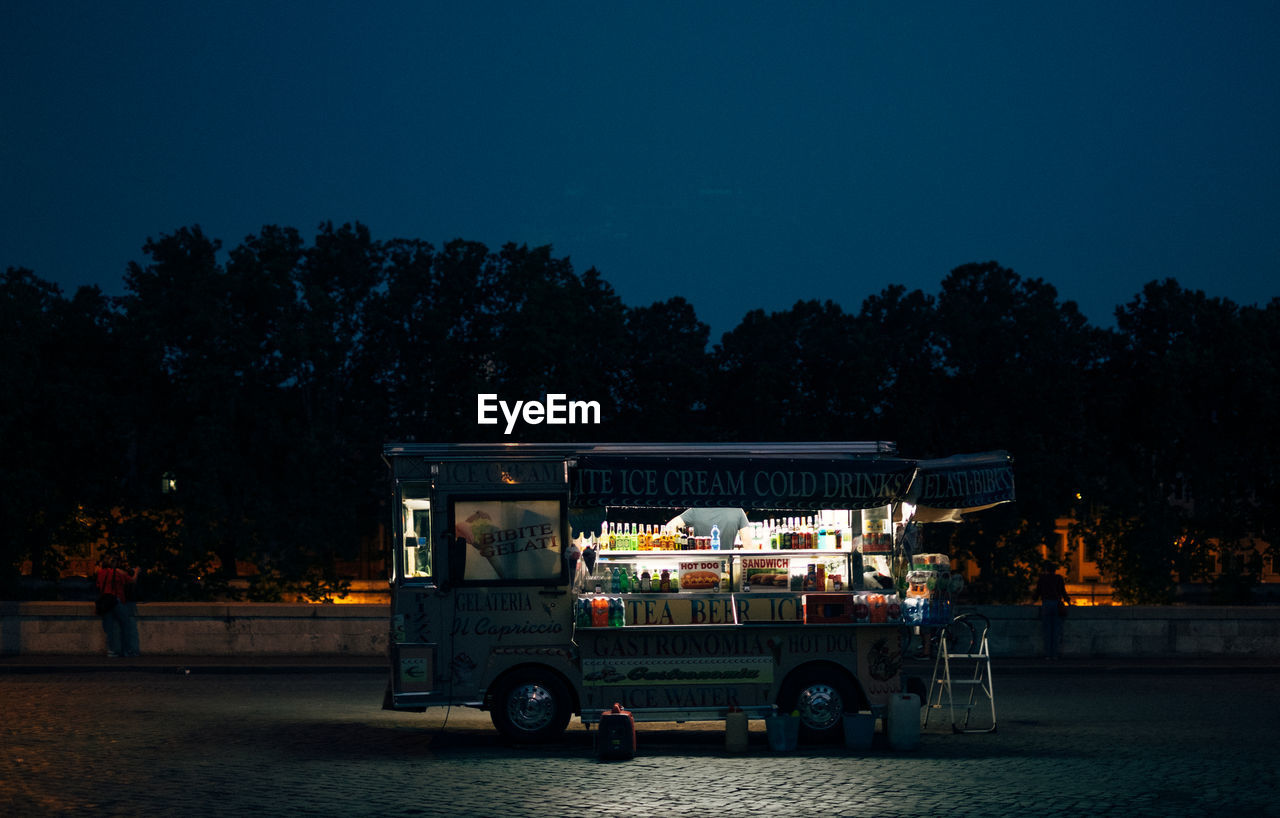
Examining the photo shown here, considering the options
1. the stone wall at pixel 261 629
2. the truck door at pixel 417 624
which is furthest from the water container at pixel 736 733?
the stone wall at pixel 261 629

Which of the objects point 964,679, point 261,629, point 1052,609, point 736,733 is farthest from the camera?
point 261,629

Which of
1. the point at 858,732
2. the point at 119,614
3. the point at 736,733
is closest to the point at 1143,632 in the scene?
the point at 858,732

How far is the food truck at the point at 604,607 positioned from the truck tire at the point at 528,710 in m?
0.01

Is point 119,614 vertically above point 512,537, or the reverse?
point 512,537

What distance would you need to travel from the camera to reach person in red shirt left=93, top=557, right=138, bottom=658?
73.5 feet

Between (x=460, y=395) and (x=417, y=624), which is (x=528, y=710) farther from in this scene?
(x=460, y=395)

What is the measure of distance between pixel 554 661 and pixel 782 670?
92.4 inches

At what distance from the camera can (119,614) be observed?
22.8m

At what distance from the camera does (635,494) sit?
513 inches

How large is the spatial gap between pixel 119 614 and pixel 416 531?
37.9 ft

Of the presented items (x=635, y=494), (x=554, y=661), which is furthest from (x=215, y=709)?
(x=635, y=494)

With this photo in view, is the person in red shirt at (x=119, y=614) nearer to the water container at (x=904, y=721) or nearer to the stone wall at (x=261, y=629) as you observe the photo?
the stone wall at (x=261, y=629)

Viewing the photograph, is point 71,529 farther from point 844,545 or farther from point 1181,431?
point 1181,431

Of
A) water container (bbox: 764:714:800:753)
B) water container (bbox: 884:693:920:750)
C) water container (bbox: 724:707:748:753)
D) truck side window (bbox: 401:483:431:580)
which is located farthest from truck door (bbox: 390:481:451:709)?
water container (bbox: 884:693:920:750)
